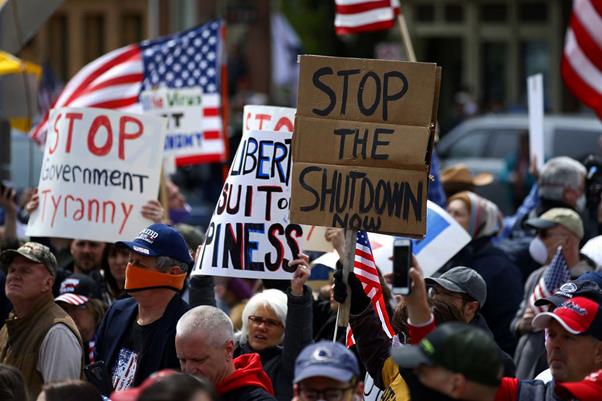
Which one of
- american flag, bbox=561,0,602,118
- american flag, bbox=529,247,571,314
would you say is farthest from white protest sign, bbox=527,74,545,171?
american flag, bbox=529,247,571,314

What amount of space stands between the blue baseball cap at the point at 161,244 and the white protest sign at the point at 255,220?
313mm

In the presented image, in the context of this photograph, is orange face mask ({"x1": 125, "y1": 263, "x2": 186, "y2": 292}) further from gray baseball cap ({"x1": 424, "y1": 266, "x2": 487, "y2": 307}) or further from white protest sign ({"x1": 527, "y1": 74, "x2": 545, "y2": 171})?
white protest sign ({"x1": 527, "y1": 74, "x2": 545, "y2": 171})

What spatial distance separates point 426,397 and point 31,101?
736 centimetres

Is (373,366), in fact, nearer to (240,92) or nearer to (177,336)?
(177,336)

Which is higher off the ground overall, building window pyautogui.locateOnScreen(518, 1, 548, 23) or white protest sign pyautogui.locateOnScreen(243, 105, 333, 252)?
building window pyautogui.locateOnScreen(518, 1, 548, 23)

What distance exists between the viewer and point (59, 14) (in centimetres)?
3753

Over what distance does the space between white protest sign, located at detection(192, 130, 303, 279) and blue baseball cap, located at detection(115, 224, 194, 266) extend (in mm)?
313

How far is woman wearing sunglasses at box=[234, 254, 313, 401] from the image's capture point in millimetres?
6520

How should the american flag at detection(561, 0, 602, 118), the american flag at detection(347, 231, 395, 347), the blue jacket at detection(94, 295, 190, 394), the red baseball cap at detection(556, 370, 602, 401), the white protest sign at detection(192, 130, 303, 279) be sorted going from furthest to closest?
the american flag at detection(561, 0, 602, 118) → the white protest sign at detection(192, 130, 303, 279) → the american flag at detection(347, 231, 395, 347) → the blue jacket at detection(94, 295, 190, 394) → the red baseball cap at detection(556, 370, 602, 401)

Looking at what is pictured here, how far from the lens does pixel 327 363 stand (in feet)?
16.1

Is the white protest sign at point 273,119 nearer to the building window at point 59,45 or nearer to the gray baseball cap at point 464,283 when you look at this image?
the gray baseball cap at point 464,283

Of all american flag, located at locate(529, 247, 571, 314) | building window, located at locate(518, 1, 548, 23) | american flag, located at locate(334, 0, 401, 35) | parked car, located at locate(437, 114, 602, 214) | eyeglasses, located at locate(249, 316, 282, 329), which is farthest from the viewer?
building window, located at locate(518, 1, 548, 23)

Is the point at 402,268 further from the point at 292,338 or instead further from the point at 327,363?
the point at 292,338

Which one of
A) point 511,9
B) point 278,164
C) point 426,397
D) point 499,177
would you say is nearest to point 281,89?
point 511,9
